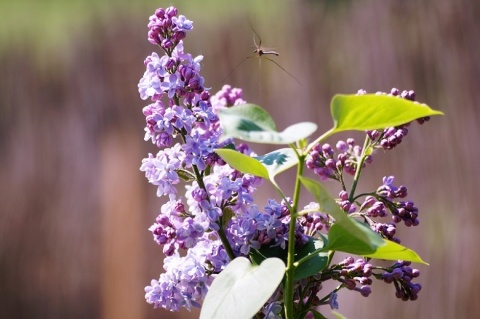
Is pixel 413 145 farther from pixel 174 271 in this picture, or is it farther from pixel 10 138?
pixel 174 271

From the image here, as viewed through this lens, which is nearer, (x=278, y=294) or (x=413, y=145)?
(x=278, y=294)

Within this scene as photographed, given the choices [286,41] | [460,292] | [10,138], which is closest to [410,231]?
[460,292]

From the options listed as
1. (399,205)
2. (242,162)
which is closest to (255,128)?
(242,162)

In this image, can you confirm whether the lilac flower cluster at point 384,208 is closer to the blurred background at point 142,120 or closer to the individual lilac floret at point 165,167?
the individual lilac floret at point 165,167

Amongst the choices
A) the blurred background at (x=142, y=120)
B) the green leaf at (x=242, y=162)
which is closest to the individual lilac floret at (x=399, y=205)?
the green leaf at (x=242, y=162)

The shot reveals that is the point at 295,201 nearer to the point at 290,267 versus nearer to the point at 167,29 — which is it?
the point at 290,267

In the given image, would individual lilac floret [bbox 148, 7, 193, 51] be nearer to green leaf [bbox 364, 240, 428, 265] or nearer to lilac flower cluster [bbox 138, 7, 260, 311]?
lilac flower cluster [bbox 138, 7, 260, 311]

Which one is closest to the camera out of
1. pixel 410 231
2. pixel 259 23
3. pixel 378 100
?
pixel 378 100

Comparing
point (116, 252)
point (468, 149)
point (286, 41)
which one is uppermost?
point (286, 41)
